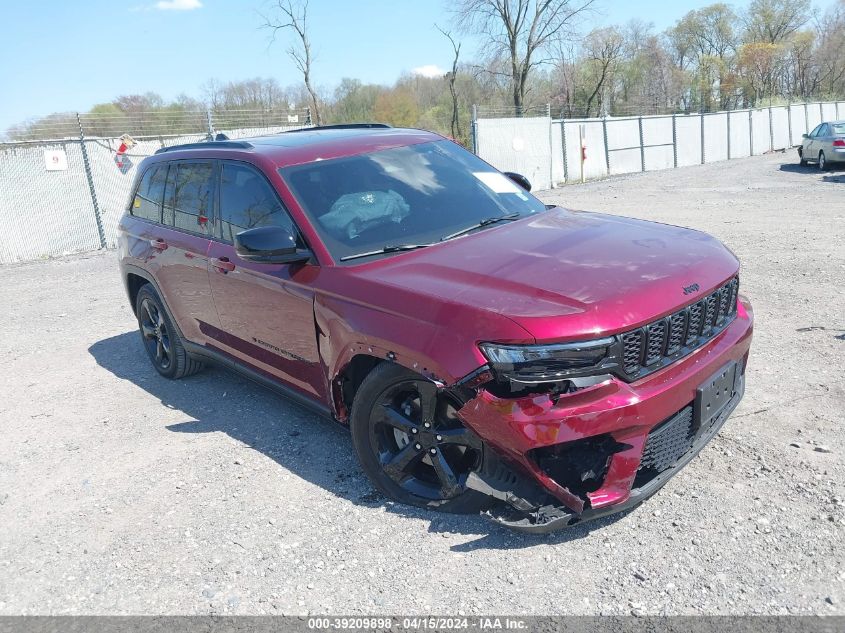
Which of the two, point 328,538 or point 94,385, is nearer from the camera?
point 328,538

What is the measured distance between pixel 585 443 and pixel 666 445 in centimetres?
42

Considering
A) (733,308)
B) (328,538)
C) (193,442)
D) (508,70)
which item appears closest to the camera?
(328,538)

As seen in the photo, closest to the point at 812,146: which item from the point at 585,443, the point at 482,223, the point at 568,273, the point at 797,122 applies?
the point at 797,122

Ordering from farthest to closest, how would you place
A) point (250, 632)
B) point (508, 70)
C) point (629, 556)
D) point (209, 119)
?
point (508, 70) → point (209, 119) → point (629, 556) → point (250, 632)

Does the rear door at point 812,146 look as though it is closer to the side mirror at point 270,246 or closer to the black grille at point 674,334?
the black grille at point 674,334

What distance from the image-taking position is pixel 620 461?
9.30 ft

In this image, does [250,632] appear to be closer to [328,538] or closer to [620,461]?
[328,538]

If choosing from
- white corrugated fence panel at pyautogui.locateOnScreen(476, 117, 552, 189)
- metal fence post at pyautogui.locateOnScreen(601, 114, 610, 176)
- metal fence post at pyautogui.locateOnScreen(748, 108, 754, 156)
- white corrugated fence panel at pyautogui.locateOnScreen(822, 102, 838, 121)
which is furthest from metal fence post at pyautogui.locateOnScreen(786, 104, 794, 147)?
white corrugated fence panel at pyautogui.locateOnScreen(476, 117, 552, 189)

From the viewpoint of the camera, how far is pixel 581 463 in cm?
288

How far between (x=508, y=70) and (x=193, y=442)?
45650 millimetres

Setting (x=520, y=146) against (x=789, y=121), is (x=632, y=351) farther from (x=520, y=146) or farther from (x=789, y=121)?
(x=789, y=121)

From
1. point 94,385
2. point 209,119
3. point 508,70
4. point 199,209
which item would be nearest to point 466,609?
point 199,209

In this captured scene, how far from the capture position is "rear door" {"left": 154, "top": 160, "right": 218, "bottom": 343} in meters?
4.71

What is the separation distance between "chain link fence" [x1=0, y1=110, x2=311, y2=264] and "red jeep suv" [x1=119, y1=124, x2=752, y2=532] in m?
9.50
